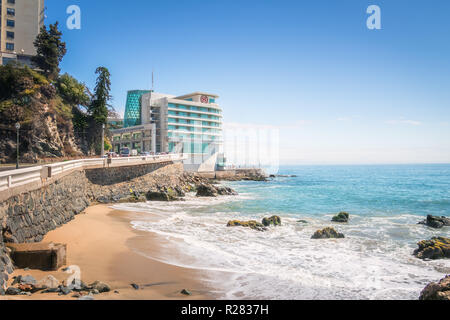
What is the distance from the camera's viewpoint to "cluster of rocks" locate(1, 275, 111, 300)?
642 centimetres

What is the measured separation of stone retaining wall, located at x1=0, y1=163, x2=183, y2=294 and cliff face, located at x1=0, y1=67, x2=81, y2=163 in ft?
32.7

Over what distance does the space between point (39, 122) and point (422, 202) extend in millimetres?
45476

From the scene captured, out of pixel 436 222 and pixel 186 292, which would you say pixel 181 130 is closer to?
pixel 436 222

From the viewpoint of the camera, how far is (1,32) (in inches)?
1891

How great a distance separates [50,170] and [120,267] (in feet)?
23.0

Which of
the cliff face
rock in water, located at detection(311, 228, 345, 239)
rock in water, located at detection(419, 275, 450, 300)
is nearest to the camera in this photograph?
rock in water, located at detection(419, 275, 450, 300)

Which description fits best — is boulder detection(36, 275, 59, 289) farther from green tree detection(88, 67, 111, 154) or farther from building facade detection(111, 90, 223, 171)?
building facade detection(111, 90, 223, 171)

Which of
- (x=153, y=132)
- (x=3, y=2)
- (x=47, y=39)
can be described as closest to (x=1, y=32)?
(x=3, y=2)

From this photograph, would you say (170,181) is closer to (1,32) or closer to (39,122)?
(39,122)

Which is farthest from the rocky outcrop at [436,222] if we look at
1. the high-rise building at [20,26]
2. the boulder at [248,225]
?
the high-rise building at [20,26]

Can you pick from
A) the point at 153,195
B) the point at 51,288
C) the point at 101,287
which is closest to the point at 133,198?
the point at 153,195

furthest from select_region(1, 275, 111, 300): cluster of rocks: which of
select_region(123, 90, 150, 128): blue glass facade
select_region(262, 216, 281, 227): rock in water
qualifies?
select_region(123, 90, 150, 128): blue glass facade

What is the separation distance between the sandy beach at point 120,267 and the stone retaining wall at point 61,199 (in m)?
0.65

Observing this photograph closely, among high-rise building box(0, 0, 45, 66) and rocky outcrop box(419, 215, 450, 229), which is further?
high-rise building box(0, 0, 45, 66)
